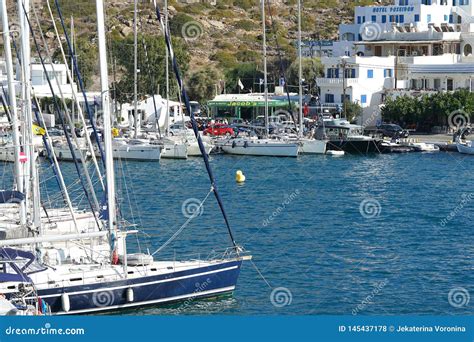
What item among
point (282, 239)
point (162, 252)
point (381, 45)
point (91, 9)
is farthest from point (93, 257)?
point (91, 9)

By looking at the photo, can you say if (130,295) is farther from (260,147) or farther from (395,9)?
(395,9)

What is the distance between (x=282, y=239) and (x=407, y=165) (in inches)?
1030

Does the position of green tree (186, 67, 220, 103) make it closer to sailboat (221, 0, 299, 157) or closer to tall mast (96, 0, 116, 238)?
sailboat (221, 0, 299, 157)

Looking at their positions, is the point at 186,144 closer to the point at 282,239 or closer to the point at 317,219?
the point at 317,219

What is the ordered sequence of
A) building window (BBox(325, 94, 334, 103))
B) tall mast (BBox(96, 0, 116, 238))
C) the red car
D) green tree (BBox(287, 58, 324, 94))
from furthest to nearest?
green tree (BBox(287, 58, 324, 94)), building window (BBox(325, 94, 334, 103)), the red car, tall mast (BBox(96, 0, 116, 238))

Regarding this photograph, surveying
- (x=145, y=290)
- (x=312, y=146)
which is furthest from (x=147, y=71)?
(x=145, y=290)

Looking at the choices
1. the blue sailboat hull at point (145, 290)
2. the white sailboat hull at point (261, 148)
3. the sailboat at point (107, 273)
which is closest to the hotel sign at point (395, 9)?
the white sailboat hull at point (261, 148)

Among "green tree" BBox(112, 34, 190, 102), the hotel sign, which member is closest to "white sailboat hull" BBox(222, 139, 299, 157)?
"green tree" BBox(112, 34, 190, 102)

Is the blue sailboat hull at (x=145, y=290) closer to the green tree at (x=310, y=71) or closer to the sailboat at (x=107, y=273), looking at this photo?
the sailboat at (x=107, y=273)

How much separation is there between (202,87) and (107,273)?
6774 cm

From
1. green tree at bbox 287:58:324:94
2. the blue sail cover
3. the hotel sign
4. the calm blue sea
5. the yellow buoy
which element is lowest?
the calm blue sea

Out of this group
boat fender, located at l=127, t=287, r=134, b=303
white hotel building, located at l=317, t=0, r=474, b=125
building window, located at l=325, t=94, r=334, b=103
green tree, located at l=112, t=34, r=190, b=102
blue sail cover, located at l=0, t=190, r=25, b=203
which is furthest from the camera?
green tree, located at l=112, t=34, r=190, b=102

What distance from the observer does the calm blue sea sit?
104ft

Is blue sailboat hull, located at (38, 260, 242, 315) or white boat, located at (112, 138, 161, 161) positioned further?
white boat, located at (112, 138, 161, 161)
